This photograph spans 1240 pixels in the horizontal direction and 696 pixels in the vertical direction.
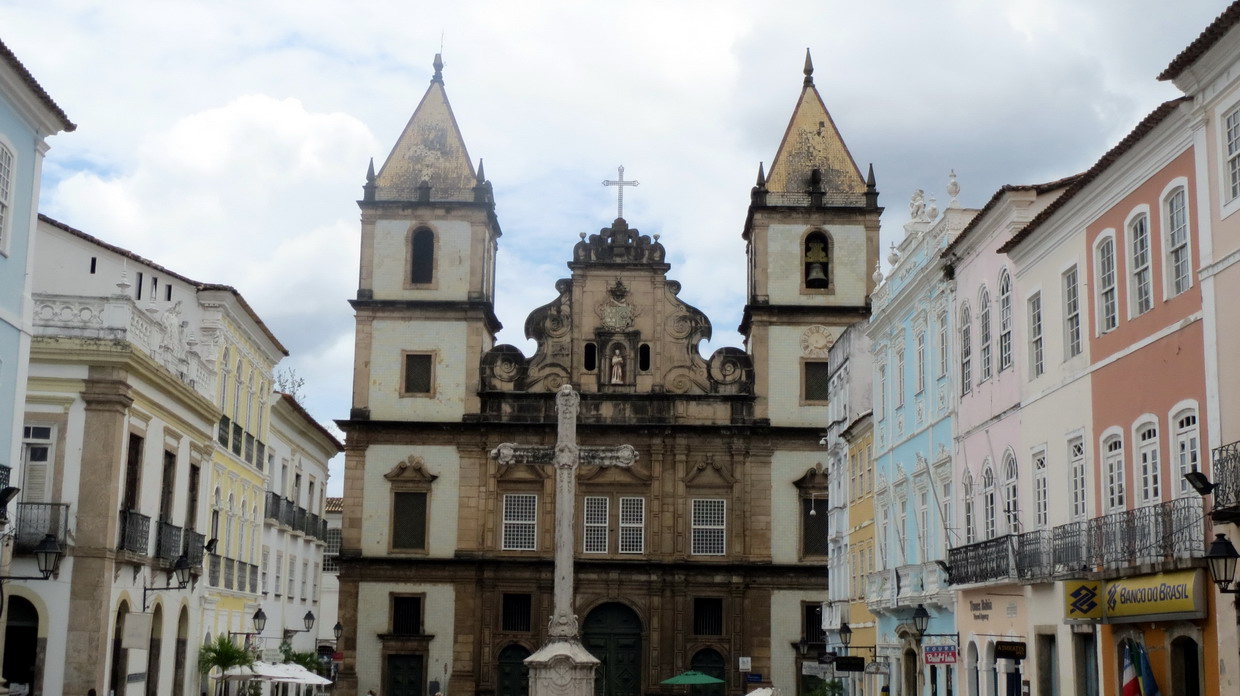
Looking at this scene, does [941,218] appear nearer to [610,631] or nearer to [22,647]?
[22,647]

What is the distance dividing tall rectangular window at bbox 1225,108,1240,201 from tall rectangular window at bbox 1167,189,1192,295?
1348 millimetres

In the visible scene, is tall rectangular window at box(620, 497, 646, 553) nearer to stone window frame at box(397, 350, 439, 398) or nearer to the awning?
stone window frame at box(397, 350, 439, 398)

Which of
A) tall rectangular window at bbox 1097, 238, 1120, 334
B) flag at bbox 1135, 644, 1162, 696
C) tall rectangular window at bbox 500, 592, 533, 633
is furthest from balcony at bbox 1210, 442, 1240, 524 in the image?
tall rectangular window at bbox 500, 592, 533, 633

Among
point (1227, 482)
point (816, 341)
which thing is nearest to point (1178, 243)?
point (1227, 482)

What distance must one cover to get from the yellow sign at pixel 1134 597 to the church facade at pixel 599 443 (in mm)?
28151

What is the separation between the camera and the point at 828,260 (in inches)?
2135

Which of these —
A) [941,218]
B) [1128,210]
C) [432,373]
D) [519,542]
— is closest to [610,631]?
[519,542]

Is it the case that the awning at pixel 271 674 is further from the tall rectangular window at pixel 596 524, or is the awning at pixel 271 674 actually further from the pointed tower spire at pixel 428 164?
the pointed tower spire at pixel 428 164

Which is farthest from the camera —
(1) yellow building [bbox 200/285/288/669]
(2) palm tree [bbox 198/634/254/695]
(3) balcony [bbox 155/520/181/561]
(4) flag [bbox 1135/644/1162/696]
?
(1) yellow building [bbox 200/285/288/669]

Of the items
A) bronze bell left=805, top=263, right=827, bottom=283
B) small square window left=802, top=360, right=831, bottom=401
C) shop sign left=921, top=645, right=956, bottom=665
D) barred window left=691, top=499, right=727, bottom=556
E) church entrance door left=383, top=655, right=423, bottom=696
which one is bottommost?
church entrance door left=383, top=655, right=423, bottom=696

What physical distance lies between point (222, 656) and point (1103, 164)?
2304 centimetres

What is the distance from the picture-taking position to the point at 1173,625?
1964 cm

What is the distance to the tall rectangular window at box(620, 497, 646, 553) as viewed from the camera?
5222 centimetres

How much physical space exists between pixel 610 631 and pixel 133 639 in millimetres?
25450
